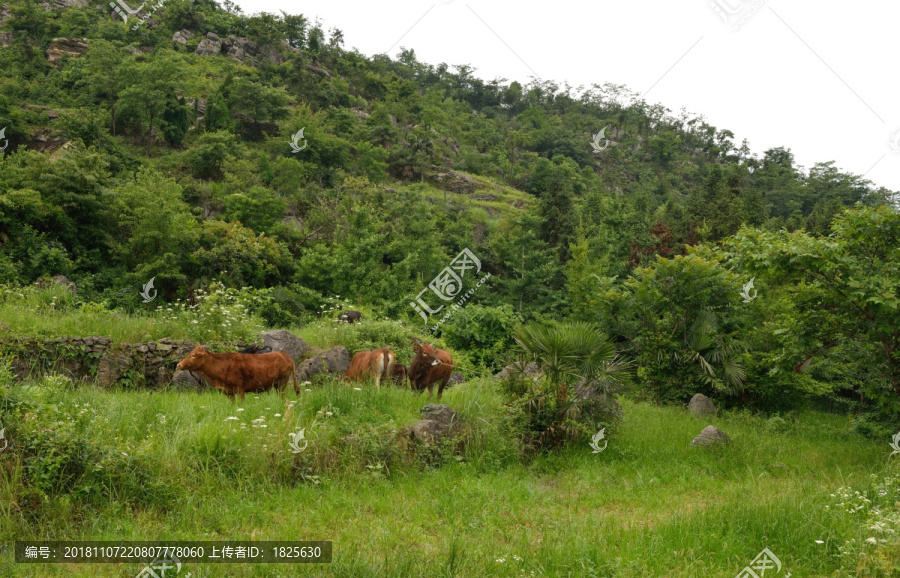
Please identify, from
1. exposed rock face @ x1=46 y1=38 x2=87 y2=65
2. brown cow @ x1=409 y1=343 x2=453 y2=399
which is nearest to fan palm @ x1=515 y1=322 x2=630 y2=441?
brown cow @ x1=409 y1=343 x2=453 y2=399

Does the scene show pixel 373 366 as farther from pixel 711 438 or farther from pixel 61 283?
pixel 61 283

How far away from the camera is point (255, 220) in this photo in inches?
1033

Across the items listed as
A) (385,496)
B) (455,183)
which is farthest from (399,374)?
(455,183)

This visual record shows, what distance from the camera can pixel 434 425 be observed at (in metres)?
7.62

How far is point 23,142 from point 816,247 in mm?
41815

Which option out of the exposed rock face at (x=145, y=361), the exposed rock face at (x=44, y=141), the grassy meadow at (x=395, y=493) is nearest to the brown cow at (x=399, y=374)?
the grassy meadow at (x=395, y=493)

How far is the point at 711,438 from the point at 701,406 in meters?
5.12

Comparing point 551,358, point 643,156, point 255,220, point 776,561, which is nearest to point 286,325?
point 255,220

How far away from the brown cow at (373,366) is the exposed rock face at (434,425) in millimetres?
1590

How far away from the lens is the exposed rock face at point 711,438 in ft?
31.7

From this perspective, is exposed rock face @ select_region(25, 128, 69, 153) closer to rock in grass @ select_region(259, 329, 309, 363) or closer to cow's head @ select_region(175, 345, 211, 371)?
rock in grass @ select_region(259, 329, 309, 363)

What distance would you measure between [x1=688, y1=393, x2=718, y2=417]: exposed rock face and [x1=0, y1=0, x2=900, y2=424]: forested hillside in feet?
2.14

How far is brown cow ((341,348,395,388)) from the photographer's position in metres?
9.36

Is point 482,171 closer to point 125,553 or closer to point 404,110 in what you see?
point 404,110
